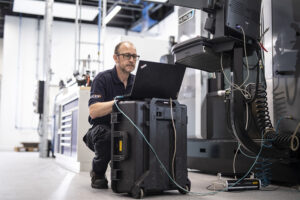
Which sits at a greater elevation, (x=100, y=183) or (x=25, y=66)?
(x=25, y=66)

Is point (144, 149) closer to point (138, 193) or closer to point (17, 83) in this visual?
point (138, 193)

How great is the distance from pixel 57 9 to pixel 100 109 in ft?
26.1

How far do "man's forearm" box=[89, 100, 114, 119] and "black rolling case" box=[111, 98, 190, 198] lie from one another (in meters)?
0.11

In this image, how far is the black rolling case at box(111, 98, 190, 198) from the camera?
2.01m

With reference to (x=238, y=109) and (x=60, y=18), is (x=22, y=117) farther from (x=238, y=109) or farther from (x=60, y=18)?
(x=238, y=109)

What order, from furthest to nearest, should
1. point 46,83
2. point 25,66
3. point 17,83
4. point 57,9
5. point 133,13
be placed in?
point 133,13 < point 25,66 < point 17,83 < point 57,9 < point 46,83

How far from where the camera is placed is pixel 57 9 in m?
9.48

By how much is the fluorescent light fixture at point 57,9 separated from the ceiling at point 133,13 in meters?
0.27

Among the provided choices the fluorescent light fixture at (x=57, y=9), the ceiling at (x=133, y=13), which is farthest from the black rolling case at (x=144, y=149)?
the fluorescent light fixture at (x=57, y=9)

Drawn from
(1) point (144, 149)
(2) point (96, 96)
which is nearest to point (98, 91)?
(2) point (96, 96)

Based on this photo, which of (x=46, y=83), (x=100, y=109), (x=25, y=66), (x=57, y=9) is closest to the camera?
(x=100, y=109)

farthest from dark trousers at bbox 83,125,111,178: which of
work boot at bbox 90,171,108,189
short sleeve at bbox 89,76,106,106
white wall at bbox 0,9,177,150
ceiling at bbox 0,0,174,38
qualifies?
white wall at bbox 0,9,177,150

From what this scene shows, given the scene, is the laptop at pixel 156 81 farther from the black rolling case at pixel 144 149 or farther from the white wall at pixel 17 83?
the white wall at pixel 17 83

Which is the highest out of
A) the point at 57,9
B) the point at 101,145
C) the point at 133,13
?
the point at 133,13
